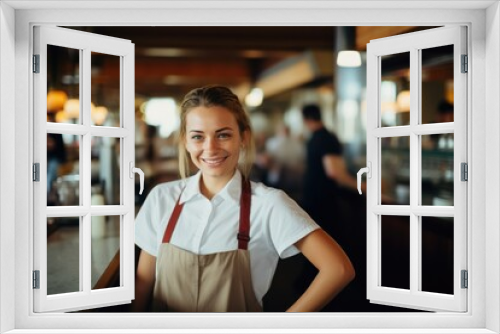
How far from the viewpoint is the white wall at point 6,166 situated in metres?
3.65

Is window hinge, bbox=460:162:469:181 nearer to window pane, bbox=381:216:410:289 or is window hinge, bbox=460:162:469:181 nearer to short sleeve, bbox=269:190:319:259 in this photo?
window pane, bbox=381:216:410:289

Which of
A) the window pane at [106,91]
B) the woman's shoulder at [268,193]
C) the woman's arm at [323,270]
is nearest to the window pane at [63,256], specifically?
the window pane at [106,91]

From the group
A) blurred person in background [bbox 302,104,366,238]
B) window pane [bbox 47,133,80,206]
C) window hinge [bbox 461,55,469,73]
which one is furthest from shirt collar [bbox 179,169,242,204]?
window hinge [bbox 461,55,469,73]

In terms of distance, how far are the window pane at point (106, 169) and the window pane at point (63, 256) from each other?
0.80ft

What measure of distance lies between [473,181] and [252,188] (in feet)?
4.83

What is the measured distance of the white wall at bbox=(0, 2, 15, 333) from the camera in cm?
365

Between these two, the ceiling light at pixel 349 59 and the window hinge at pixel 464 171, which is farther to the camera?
the ceiling light at pixel 349 59

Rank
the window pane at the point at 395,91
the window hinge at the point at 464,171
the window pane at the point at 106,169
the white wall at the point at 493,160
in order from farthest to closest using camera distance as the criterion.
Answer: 1. the window pane at the point at 106,169
2. the window pane at the point at 395,91
3. the window hinge at the point at 464,171
4. the white wall at the point at 493,160

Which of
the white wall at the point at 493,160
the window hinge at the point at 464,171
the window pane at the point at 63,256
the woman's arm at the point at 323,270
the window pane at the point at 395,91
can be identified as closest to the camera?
the white wall at the point at 493,160

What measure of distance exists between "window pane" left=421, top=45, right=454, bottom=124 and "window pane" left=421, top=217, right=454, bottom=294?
78 centimetres

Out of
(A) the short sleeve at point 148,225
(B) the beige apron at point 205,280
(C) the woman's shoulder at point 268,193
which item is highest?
(C) the woman's shoulder at point 268,193

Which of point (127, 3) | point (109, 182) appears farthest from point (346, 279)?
point (127, 3)

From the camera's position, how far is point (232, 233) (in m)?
4.31

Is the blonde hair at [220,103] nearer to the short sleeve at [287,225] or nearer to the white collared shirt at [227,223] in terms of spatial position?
the white collared shirt at [227,223]
